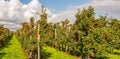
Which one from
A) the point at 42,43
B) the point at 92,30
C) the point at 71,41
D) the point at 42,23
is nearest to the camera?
the point at 42,43

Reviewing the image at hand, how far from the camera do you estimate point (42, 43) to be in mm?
53406

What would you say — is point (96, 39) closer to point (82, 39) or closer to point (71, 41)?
point (82, 39)

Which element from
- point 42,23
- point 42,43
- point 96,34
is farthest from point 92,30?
point 42,23

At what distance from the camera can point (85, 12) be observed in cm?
6375

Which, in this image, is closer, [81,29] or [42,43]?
[42,43]

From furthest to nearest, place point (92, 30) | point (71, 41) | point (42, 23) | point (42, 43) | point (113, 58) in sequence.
→ point (42, 23), point (113, 58), point (71, 41), point (92, 30), point (42, 43)

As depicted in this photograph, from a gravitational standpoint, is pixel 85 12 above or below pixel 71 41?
above

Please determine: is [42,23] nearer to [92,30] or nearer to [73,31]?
[73,31]

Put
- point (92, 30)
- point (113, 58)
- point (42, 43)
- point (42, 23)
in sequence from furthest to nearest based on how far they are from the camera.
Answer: point (42, 23), point (113, 58), point (92, 30), point (42, 43)

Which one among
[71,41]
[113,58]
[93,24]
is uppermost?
[93,24]

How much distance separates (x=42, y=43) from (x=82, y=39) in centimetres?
1363

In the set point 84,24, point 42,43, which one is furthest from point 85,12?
point 42,43

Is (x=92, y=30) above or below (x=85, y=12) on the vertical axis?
below

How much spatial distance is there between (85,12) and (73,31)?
600cm
